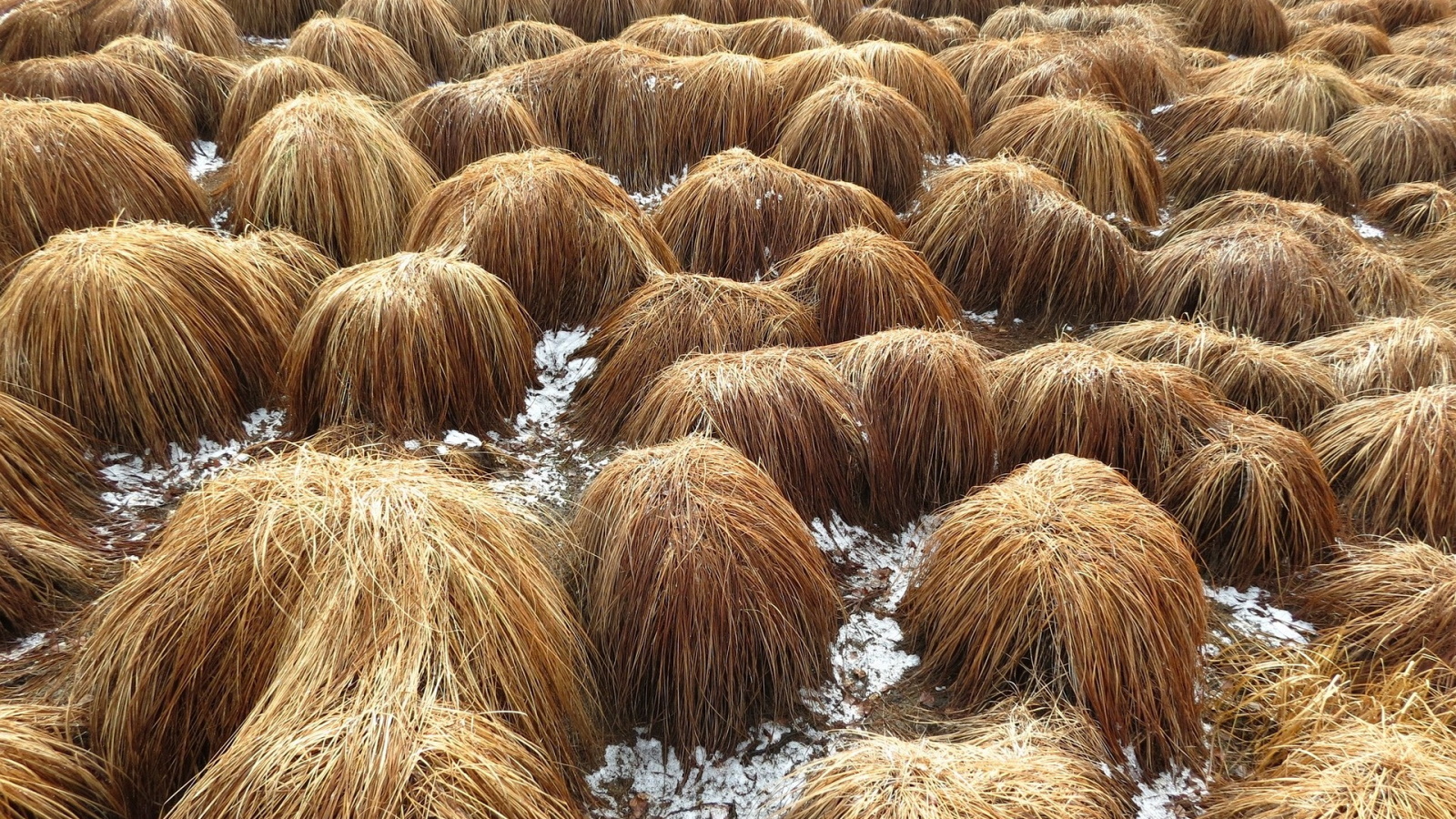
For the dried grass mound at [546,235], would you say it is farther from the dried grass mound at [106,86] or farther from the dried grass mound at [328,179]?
the dried grass mound at [106,86]

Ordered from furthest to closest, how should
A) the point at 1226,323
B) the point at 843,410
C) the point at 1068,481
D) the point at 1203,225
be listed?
the point at 1203,225 < the point at 1226,323 < the point at 843,410 < the point at 1068,481

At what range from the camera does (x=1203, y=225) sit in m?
6.11

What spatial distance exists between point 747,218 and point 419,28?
145 inches

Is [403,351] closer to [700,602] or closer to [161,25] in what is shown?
[700,602]

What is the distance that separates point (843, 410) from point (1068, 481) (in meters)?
0.93

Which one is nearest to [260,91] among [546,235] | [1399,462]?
[546,235]

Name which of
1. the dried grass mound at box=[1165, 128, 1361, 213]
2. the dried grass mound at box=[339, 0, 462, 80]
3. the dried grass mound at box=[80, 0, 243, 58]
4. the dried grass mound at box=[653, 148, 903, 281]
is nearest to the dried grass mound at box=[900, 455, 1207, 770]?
the dried grass mound at box=[653, 148, 903, 281]

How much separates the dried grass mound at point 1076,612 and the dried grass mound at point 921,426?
511mm

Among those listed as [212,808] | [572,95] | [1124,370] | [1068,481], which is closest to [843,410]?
[1068,481]

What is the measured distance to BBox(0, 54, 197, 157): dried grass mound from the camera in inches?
222

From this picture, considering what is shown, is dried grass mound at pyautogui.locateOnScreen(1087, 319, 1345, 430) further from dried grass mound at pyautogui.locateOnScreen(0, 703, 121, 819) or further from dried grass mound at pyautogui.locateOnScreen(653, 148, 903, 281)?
dried grass mound at pyautogui.locateOnScreen(0, 703, 121, 819)

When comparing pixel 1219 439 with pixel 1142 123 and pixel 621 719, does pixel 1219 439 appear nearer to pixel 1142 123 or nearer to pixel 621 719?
pixel 621 719

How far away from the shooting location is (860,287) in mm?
4801

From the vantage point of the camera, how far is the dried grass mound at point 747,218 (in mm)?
5277
